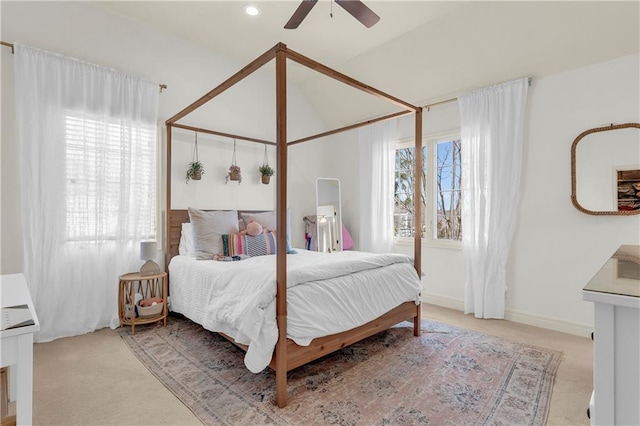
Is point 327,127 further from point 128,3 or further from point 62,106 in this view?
point 62,106

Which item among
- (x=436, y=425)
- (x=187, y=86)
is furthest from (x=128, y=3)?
(x=436, y=425)

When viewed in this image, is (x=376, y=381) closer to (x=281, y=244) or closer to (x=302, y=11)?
(x=281, y=244)

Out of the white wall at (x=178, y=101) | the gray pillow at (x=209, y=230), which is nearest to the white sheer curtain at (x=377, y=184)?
the white wall at (x=178, y=101)

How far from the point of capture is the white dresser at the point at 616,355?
792mm

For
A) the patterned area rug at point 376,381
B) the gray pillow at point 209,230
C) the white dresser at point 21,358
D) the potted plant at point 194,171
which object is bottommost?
the patterned area rug at point 376,381

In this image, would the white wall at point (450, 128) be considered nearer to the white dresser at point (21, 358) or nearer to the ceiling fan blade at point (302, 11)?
the ceiling fan blade at point (302, 11)

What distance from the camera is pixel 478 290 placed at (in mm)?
3414

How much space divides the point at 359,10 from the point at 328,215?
2.83m

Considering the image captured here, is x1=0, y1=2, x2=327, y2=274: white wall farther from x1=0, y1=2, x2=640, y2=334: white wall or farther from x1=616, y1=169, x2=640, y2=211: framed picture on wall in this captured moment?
x1=616, y1=169, x2=640, y2=211: framed picture on wall

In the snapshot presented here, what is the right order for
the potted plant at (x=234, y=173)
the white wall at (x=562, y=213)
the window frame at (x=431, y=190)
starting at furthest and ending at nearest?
1. the window frame at (x=431, y=190)
2. the potted plant at (x=234, y=173)
3. the white wall at (x=562, y=213)

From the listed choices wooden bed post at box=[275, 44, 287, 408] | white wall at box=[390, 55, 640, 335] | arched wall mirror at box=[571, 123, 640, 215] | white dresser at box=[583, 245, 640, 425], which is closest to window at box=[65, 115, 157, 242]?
wooden bed post at box=[275, 44, 287, 408]

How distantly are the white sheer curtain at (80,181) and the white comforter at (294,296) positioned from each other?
2.39ft

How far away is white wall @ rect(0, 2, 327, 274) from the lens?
2.61 m

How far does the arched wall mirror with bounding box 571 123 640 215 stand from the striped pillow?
292cm
